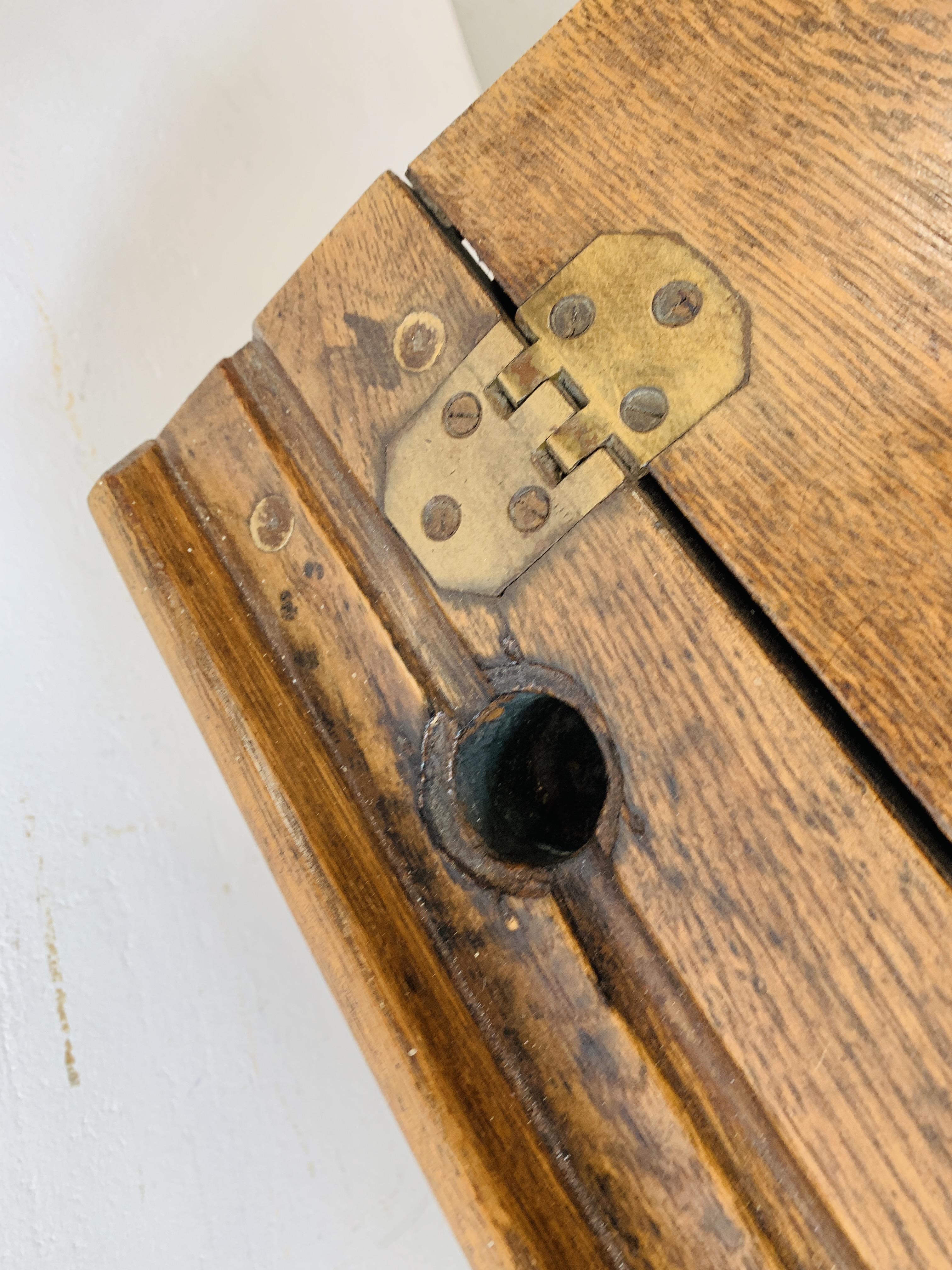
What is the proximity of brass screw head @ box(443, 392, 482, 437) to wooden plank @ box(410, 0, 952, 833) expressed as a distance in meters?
0.08

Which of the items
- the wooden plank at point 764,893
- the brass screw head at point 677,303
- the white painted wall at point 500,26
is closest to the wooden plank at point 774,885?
the wooden plank at point 764,893

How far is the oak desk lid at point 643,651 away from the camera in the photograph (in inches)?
17.3

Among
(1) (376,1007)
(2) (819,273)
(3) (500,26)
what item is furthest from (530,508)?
(3) (500,26)

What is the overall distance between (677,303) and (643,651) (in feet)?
0.66

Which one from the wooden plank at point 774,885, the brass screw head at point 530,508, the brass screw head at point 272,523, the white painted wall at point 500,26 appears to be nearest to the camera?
the wooden plank at point 774,885

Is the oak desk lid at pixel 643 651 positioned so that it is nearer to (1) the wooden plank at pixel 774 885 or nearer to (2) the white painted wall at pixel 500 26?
(1) the wooden plank at pixel 774 885

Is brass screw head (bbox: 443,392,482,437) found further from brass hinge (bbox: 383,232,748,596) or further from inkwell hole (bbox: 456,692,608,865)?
inkwell hole (bbox: 456,692,608,865)

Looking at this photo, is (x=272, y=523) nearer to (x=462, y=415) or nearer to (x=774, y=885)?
(x=462, y=415)

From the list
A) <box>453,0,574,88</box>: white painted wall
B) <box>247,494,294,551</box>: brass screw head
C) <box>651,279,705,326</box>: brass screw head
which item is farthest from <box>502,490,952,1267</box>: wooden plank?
<box>453,0,574,88</box>: white painted wall

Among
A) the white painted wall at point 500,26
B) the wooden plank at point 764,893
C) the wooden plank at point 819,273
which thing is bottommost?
the wooden plank at point 764,893

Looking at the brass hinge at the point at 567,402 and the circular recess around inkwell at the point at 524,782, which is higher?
the brass hinge at the point at 567,402

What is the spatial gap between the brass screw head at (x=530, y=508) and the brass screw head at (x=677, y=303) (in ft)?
0.40

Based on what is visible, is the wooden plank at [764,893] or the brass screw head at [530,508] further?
the brass screw head at [530,508]

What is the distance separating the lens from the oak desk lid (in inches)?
17.3
